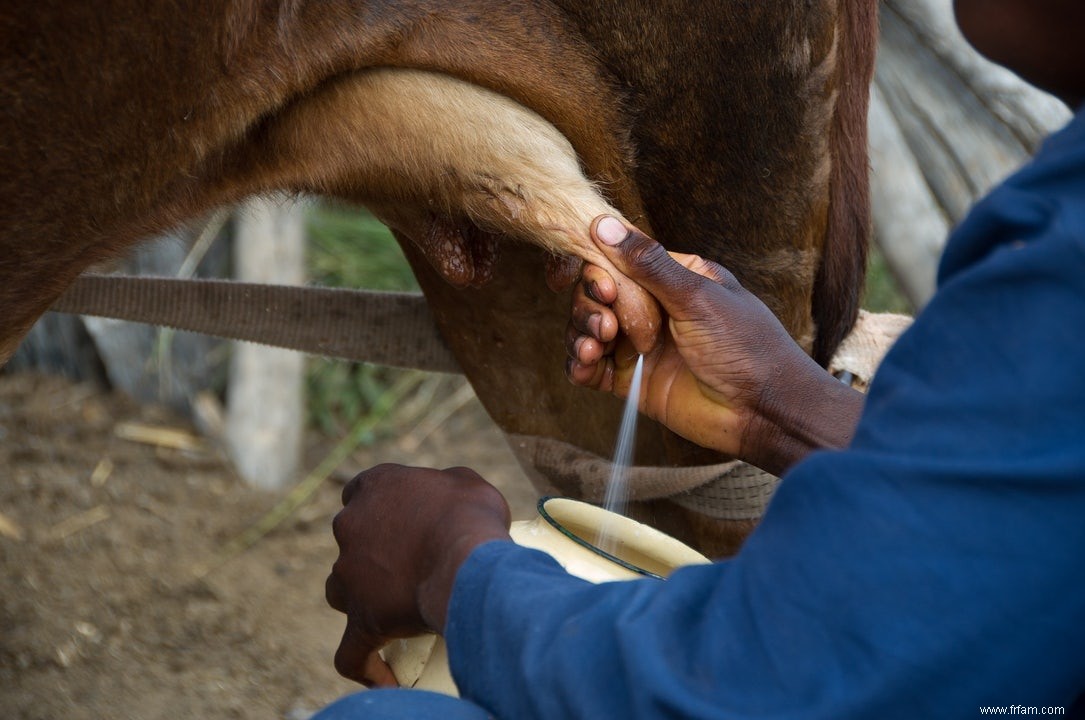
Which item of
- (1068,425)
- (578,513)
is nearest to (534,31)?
(578,513)

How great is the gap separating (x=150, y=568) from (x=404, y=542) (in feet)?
6.48

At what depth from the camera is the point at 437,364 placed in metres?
2.19

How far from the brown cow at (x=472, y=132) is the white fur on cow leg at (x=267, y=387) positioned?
1.51 m

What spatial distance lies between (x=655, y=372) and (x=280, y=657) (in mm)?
1541

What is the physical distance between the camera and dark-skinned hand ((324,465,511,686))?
1.12m

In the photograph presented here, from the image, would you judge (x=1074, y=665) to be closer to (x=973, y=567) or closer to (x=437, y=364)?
(x=973, y=567)

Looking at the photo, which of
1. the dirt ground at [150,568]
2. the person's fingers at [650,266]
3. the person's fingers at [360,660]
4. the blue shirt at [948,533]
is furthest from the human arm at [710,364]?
the dirt ground at [150,568]

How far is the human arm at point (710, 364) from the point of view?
1381mm

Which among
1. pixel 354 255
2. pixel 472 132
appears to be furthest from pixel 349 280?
pixel 472 132

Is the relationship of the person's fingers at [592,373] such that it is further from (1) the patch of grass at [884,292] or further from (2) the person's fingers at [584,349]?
(1) the patch of grass at [884,292]

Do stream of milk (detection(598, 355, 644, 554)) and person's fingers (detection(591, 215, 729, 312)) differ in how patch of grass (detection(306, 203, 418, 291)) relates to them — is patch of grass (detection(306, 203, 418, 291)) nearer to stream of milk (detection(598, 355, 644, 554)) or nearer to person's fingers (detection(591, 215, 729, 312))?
stream of milk (detection(598, 355, 644, 554))

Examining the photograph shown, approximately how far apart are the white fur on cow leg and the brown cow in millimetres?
1511

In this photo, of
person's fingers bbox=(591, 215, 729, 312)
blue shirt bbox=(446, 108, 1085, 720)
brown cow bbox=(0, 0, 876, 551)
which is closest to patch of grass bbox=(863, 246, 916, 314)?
brown cow bbox=(0, 0, 876, 551)

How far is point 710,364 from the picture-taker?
55.4 inches
